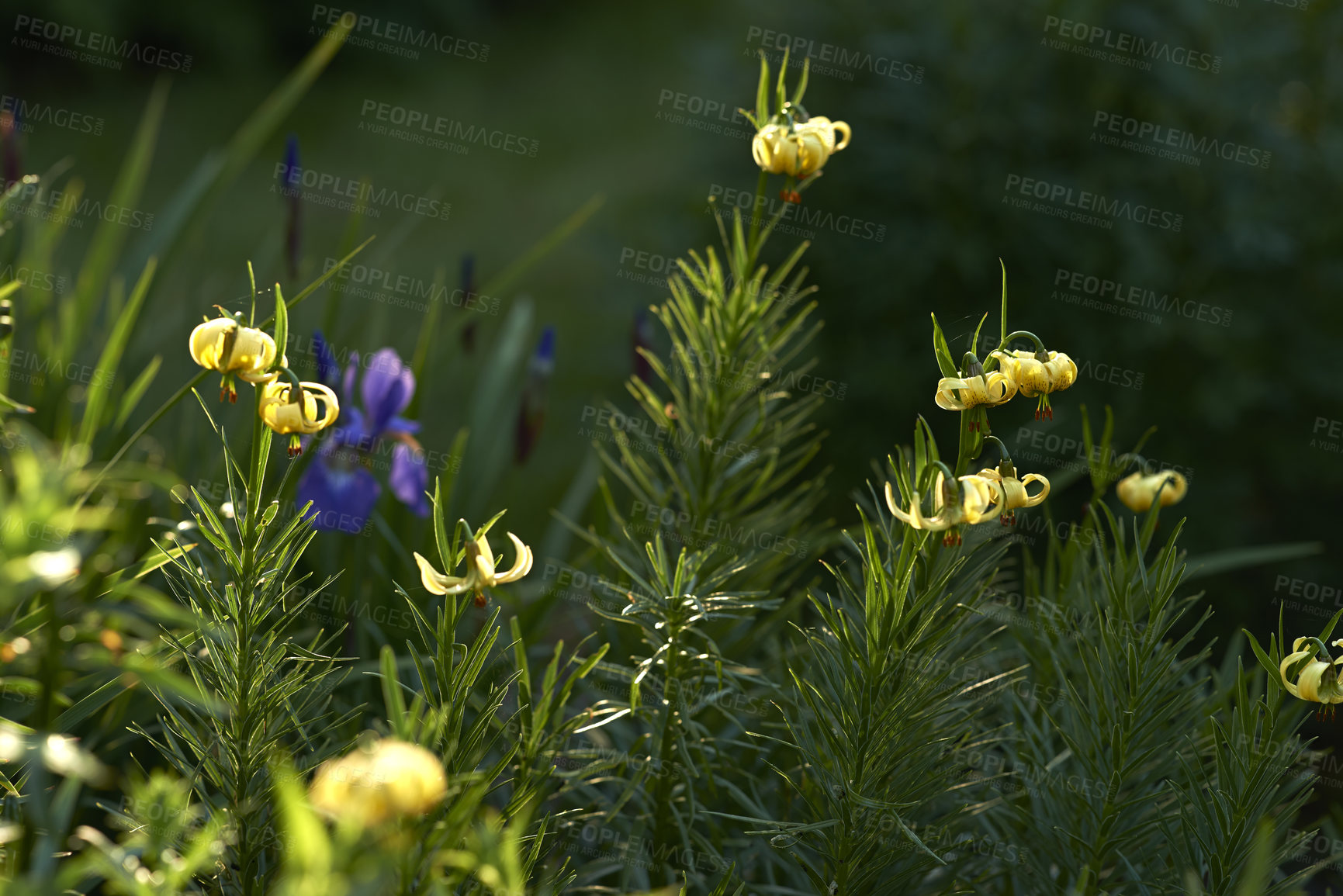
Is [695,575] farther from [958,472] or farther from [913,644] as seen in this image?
[958,472]

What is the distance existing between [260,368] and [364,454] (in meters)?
0.79

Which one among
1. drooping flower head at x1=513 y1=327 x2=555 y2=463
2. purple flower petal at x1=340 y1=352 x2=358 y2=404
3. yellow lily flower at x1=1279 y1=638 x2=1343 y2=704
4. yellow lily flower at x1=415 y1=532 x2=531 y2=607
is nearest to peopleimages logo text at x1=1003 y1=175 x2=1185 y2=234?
drooping flower head at x1=513 y1=327 x2=555 y2=463

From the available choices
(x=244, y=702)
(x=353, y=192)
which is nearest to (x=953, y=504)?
(x=244, y=702)

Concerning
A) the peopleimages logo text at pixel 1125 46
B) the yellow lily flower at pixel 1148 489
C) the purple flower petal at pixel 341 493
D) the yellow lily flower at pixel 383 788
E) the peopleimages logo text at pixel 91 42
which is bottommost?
the purple flower petal at pixel 341 493

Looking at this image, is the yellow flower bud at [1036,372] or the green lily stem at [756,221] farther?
the green lily stem at [756,221]

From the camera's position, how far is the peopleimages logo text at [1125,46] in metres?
2.94

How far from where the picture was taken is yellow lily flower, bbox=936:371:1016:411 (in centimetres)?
94

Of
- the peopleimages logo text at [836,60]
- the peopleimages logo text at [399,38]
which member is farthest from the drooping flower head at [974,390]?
the peopleimages logo text at [399,38]

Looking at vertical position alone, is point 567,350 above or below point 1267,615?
above

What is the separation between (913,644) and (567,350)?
405cm

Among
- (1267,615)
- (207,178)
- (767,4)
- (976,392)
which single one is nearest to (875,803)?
(976,392)

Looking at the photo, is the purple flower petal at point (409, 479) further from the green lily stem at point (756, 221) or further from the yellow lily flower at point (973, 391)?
the yellow lily flower at point (973, 391)

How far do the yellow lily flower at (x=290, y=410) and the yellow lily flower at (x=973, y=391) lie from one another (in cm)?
60

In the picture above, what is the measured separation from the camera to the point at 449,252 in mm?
5590
